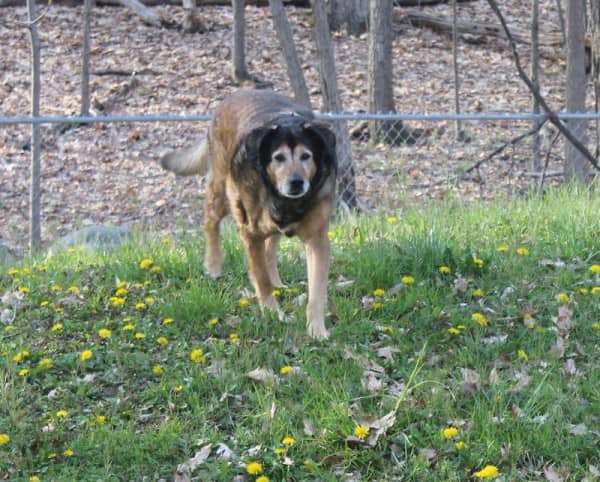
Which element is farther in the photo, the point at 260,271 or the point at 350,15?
the point at 350,15

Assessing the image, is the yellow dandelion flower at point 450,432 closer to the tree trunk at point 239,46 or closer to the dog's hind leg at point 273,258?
the dog's hind leg at point 273,258

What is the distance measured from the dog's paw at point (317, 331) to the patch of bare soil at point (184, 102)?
9.61ft

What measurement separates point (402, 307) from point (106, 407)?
1.89m

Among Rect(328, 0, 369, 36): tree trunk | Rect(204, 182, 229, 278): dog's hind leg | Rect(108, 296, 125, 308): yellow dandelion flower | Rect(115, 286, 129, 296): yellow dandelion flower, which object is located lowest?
Rect(108, 296, 125, 308): yellow dandelion flower

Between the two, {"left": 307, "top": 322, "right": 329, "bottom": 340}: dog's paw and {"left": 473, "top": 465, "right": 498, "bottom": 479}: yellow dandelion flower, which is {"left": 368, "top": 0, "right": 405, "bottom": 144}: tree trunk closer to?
{"left": 307, "top": 322, "right": 329, "bottom": 340}: dog's paw

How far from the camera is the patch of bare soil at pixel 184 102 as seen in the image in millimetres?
10727

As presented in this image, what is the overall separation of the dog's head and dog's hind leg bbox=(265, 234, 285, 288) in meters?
0.93

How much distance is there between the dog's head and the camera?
5.15 meters

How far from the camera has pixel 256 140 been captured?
529 centimetres

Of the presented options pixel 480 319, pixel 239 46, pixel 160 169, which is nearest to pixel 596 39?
pixel 480 319

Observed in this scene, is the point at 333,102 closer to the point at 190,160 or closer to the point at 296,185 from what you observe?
the point at 190,160

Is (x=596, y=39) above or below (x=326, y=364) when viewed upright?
above

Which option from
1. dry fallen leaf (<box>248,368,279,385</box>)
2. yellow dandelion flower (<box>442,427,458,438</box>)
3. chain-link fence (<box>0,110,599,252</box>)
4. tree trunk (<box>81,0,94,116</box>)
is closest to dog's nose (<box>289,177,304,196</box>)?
dry fallen leaf (<box>248,368,279,385</box>)

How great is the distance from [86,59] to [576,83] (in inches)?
248
